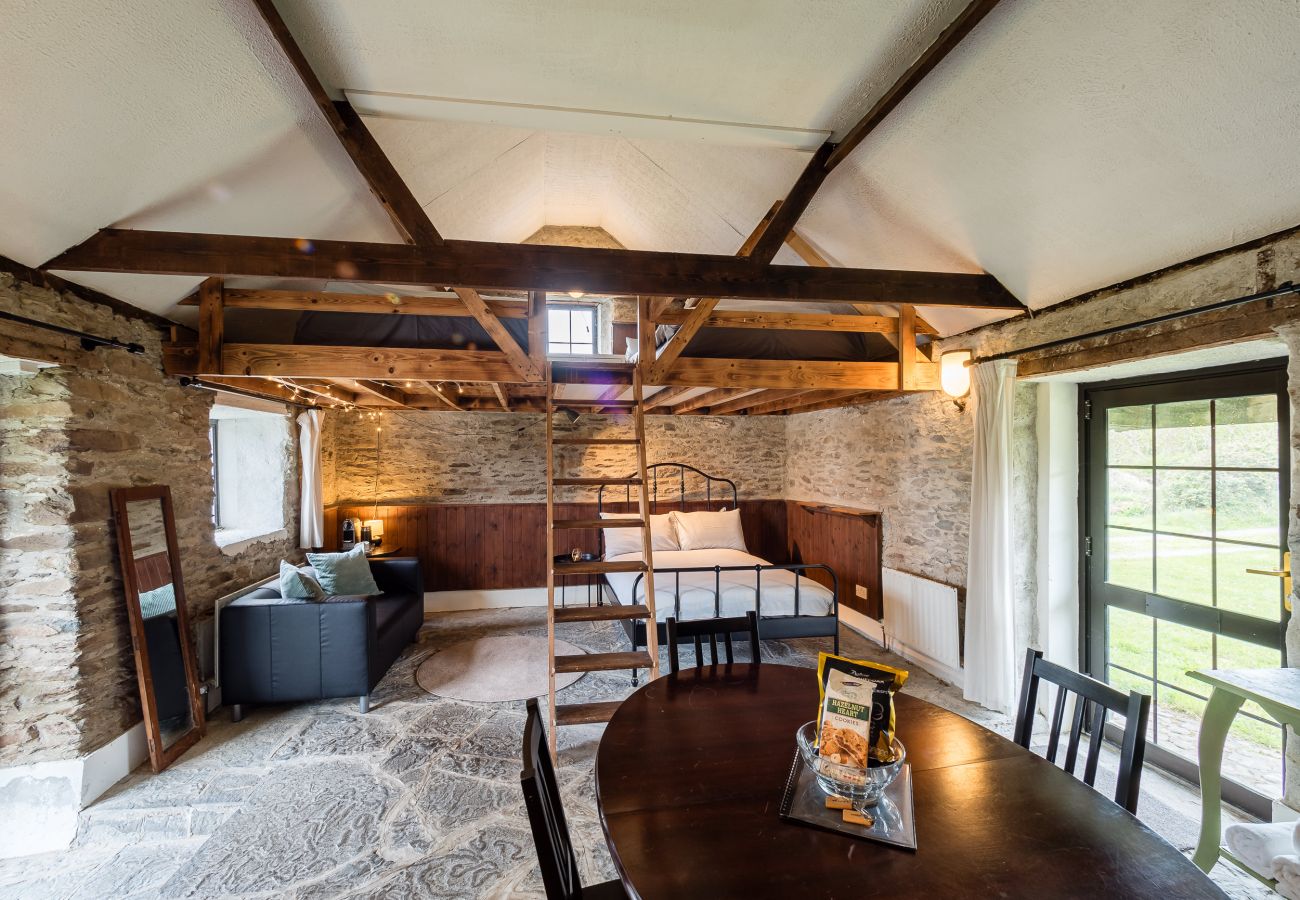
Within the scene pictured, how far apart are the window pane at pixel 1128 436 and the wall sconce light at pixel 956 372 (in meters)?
0.75

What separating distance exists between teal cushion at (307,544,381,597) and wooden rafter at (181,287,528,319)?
74.0 inches

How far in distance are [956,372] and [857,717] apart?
9.44 ft

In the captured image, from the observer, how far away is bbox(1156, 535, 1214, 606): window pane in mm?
2693

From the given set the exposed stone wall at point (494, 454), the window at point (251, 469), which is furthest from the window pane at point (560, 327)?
the window at point (251, 469)

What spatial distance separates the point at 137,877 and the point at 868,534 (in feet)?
16.3

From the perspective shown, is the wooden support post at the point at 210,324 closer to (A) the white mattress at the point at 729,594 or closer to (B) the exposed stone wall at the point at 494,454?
(B) the exposed stone wall at the point at 494,454

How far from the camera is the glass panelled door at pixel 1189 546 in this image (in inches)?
97.5

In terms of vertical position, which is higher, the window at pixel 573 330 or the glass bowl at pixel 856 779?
the window at pixel 573 330

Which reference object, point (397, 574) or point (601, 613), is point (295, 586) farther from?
point (601, 613)

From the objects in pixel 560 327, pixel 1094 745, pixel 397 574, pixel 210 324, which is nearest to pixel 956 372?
pixel 1094 745

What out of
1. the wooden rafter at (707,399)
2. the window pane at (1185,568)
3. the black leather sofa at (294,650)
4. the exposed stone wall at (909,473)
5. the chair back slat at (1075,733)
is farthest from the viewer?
the wooden rafter at (707,399)

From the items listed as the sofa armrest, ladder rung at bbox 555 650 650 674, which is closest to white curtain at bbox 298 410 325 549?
the sofa armrest

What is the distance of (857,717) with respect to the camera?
1407mm

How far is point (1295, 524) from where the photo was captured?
2.11 m
